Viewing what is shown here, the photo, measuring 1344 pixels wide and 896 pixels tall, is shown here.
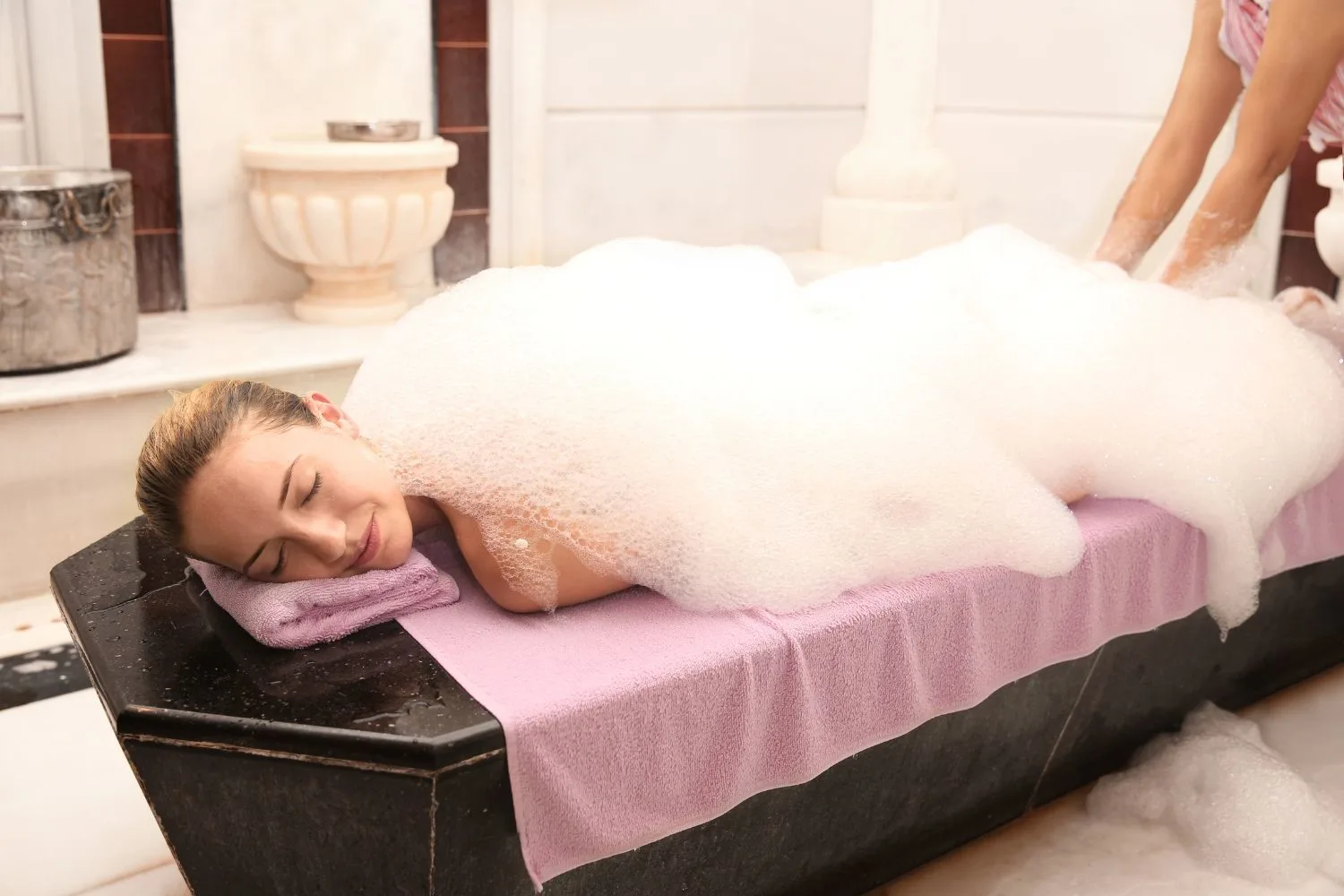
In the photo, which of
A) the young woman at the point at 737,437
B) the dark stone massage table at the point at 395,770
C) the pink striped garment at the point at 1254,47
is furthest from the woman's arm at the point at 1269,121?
the dark stone massage table at the point at 395,770

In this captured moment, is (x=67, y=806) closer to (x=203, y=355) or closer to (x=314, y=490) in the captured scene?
(x=314, y=490)

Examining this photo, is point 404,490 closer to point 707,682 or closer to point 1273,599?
point 707,682

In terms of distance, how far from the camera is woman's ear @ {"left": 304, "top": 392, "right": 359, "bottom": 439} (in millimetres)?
1346

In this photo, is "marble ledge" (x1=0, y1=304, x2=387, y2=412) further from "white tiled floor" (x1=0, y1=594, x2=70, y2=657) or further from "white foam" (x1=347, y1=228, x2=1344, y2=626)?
"white foam" (x1=347, y1=228, x2=1344, y2=626)

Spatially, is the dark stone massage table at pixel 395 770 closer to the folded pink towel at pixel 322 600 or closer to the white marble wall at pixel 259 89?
the folded pink towel at pixel 322 600

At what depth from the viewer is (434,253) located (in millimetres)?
3375

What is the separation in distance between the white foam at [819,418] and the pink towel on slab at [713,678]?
0.05m

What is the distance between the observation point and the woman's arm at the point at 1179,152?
7.14ft

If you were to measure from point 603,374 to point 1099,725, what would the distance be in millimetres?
871

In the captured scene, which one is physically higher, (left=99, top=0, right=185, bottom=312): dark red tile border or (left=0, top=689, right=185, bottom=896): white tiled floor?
(left=99, top=0, right=185, bottom=312): dark red tile border

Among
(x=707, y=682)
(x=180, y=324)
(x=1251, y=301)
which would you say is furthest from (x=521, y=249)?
(x=707, y=682)

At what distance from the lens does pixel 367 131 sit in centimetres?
290

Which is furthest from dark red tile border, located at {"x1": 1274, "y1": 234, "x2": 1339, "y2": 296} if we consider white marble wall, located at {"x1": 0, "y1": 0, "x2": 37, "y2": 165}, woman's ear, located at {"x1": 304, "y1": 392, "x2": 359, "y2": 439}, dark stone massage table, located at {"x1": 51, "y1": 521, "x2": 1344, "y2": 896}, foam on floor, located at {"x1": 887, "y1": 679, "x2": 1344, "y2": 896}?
white marble wall, located at {"x1": 0, "y1": 0, "x2": 37, "y2": 165}

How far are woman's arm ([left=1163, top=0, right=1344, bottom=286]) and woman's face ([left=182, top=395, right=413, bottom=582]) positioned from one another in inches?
54.5
